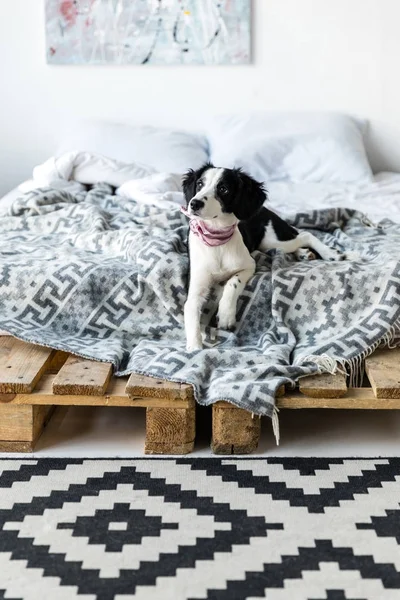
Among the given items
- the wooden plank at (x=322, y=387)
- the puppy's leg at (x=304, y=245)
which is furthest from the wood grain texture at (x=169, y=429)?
the puppy's leg at (x=304, y=245)

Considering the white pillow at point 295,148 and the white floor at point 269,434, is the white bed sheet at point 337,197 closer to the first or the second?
the white pillow at point 295,148

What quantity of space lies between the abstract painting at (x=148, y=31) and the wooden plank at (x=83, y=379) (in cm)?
255

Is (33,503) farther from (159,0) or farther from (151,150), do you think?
(159,0)

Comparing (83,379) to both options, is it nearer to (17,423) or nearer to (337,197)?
(17,423)

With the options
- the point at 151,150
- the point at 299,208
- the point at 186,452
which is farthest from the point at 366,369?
the point at 151,150

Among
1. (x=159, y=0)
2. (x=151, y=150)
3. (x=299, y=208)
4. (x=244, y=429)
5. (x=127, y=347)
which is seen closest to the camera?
(x=244, y=429)

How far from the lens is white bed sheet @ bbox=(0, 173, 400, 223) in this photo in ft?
11.0

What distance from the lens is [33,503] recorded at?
6.10 feet

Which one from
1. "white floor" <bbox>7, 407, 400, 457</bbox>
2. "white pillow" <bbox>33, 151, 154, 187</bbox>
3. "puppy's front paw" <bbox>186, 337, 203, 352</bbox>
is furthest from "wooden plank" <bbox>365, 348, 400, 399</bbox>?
"white pillow" <bbox>33, 151, 154, 187</bbox>

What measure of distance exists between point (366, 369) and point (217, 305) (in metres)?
0.48

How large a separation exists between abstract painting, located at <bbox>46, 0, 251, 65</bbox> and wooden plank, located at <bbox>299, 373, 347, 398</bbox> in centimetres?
264

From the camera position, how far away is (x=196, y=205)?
223 cm

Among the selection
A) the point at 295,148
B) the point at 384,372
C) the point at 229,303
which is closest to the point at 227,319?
the point at 229,303

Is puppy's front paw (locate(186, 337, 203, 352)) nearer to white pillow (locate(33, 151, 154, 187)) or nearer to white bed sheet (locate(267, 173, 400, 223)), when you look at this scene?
white bed sheet (locate(267, 173, 400, 223))
